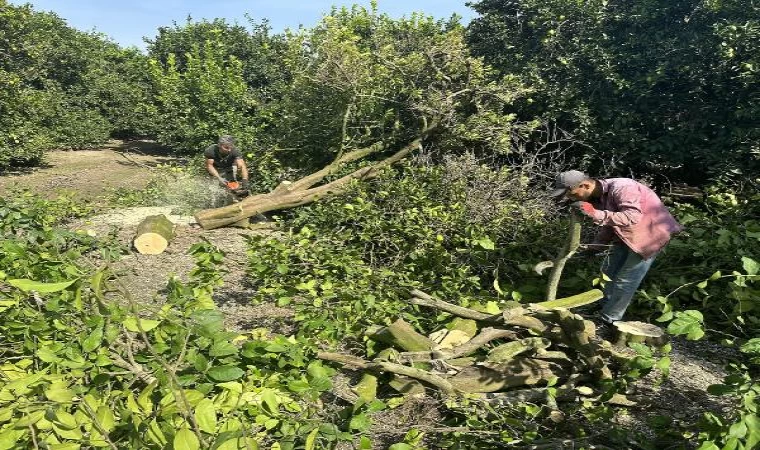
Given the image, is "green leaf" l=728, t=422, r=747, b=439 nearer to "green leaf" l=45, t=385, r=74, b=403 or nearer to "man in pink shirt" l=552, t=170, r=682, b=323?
"green leaf" l=45, t=385, r=74, b=403

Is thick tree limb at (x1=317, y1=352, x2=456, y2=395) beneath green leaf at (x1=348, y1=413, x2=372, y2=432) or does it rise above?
beneath

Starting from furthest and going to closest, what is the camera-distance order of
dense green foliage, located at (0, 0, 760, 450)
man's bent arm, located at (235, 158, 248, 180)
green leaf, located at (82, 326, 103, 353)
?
man's bent arm, located at (235, 158, 248, 180), green leaf, located at (82, 326, 103, 353), dense green foliage, located at (0, 0, 760, 450)

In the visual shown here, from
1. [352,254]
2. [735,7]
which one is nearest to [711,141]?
[735,7]

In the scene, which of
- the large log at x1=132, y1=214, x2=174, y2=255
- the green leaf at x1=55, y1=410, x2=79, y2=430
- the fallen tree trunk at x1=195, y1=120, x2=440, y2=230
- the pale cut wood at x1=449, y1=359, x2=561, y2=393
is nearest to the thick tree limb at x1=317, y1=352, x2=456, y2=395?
the pale cut wood at x1=449, y1=359, x2=561, y2=393

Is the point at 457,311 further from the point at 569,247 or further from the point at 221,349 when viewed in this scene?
the point at 221,349

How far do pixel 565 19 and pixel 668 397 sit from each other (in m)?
6.35

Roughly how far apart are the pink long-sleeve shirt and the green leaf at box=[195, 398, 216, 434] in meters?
3.14

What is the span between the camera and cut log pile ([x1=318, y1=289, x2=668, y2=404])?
10.3ft

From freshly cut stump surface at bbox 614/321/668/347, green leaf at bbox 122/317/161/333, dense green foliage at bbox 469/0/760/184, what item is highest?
dense green foliage at bbox 469/0/760/184

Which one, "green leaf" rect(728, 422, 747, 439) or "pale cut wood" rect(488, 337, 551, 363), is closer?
"green leaf" rect(728, 422, 747, 439)

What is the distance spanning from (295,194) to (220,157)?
71.4 inches

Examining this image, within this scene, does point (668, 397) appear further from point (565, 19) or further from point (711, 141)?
point (565, 19)

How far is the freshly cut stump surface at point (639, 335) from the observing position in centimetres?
351

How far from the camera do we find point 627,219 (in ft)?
12.1
